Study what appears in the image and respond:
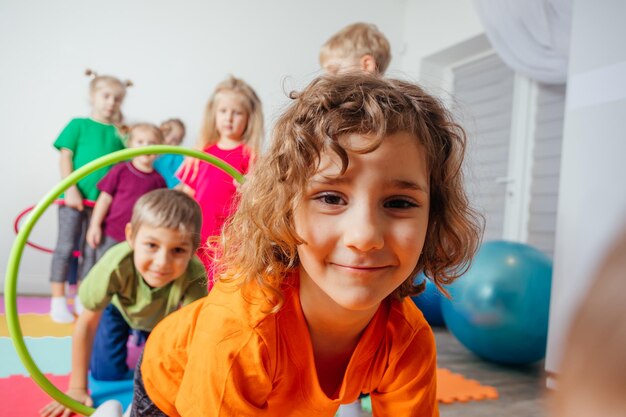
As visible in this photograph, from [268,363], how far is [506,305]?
1.54 metres

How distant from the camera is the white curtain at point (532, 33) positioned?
3141 millimetres

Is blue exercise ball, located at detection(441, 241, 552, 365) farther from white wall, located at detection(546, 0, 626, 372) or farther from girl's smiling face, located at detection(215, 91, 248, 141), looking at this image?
girl's smiling face, located at detection(215, 91, 248, 141)

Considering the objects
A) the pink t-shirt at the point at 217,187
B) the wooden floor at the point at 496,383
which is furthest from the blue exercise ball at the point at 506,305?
the pink t-shirt at the point at 217,187

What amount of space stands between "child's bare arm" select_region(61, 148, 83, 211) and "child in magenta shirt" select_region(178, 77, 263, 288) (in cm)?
100

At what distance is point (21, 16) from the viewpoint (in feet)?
11.7

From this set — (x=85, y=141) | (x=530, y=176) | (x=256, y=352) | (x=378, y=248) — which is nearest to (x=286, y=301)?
(x=256, y=352)

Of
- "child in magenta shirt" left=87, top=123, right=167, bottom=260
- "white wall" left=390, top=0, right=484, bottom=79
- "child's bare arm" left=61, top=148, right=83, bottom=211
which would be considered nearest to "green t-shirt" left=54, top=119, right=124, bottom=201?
"child's bare arm" left=61, top=148, right=83, bottom=211

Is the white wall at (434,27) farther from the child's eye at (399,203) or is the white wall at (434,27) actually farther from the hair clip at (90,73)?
the child's eye at (399,203)

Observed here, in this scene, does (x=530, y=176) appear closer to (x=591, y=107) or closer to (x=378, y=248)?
(x=591, y=107)

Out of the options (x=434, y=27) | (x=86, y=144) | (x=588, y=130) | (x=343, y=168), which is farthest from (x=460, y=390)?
(x=434, y=27)

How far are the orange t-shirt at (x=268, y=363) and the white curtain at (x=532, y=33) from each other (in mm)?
2632

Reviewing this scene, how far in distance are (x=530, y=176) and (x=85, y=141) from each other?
9.55 ft

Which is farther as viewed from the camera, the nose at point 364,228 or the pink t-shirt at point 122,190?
the pink t-shirt at point 122,190

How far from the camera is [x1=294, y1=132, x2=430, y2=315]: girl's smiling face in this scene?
88 cm
